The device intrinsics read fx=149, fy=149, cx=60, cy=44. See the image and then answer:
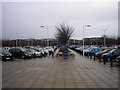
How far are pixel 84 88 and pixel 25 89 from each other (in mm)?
2660

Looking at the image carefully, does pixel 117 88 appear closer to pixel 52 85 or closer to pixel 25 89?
pixel 52 85

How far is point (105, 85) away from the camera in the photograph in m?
7.28

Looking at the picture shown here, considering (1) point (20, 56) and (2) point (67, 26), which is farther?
(2) point (67, 26)

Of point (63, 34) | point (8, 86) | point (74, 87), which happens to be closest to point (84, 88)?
point (74, 87)

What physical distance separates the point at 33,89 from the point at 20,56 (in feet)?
57.7

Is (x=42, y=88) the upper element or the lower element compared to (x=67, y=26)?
lower

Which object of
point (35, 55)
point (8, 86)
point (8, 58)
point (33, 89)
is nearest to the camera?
point (33, 89)

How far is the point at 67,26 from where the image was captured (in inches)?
1371

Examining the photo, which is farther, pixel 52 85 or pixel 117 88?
pixel 52 85

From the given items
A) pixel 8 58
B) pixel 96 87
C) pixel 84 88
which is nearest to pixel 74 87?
pixel 84 88

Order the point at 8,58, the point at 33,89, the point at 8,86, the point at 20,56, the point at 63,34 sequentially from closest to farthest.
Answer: the point at 33,89 → the point at 8,86 → the point at 8,58 → the point at 20,56 → the point at 63,34

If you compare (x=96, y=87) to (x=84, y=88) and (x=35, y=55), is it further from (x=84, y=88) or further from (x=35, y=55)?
(x=35, y=55)

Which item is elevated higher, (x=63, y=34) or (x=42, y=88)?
(x=63, y=34)

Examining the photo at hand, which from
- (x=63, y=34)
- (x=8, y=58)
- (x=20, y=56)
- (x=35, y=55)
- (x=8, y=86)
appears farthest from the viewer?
(x=63, y=34)
